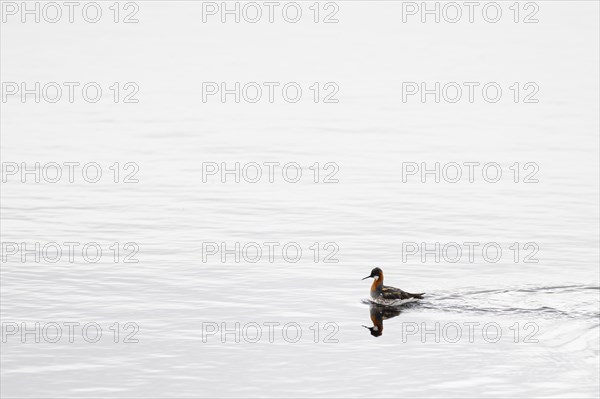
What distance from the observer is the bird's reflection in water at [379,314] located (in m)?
27.7

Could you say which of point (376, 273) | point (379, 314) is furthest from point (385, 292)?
point (376, 273)

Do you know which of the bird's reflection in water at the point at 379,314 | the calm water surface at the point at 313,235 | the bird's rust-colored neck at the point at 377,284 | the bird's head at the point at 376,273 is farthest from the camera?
the bird's head at the point at 376,273

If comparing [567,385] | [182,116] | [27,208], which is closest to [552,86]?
[182,116]

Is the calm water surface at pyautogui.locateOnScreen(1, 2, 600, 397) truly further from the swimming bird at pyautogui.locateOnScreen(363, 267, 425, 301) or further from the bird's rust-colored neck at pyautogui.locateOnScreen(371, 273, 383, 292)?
the bird's rust-colored neck at pyautogui.locateOnScreen(371, 273, 383, 292)

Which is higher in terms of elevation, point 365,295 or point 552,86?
point 552,86

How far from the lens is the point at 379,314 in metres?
29.0

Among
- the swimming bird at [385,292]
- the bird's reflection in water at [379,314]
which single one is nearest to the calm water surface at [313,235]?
the bird's reflection in water at [379,314]

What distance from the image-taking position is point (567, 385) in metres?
22.7

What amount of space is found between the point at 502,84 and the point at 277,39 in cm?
3739

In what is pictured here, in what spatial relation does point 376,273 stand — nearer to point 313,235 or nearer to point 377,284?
point 377,284

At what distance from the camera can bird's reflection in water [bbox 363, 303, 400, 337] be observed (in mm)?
27703

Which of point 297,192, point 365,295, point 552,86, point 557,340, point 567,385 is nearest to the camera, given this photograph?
point 567,385

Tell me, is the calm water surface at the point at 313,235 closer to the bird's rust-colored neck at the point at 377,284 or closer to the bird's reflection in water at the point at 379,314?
the bird's reflection in water at the point at 379,314

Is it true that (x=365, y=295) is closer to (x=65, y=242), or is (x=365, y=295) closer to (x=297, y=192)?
(x=65, y=242)
